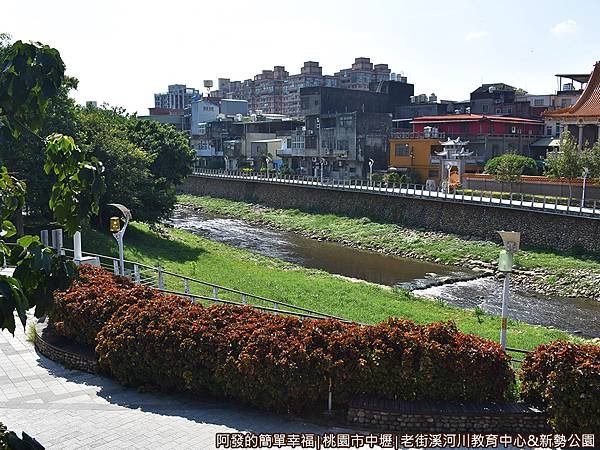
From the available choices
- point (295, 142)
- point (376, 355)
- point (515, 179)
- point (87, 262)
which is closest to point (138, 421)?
point (376, 355)

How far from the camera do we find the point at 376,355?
1072cm

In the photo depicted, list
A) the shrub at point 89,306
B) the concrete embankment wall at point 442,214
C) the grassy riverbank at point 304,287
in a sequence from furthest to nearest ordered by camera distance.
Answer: the concrete embankment wall at point 442,214 → the grassy riverbank at point 304,287 → the shrub at point 89,306

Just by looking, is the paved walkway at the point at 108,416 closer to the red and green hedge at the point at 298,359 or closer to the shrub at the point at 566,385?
the red and green hedge at the point at 298,359

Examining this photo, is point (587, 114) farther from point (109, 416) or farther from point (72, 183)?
point (72, 183)

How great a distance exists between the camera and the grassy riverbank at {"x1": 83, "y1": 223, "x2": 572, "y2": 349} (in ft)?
72.7

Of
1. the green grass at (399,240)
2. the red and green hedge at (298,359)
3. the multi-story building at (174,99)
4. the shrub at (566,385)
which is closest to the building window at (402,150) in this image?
the green grass at (399,240)

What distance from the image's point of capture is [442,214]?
45.4 meters

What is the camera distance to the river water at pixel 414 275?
87.2 feet

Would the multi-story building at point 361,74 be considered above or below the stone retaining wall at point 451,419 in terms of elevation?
above

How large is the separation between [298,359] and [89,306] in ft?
18.1

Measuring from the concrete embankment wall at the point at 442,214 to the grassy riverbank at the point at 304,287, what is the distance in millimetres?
14383

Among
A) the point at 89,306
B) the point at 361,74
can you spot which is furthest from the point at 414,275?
the point at 361,74

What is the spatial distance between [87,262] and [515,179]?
36.1 meters

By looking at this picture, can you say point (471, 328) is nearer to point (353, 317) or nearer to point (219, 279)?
point (353, 317)
